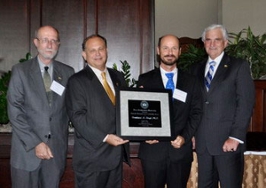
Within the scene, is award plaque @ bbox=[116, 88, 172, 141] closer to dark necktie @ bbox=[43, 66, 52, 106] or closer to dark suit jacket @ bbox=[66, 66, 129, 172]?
dark suit jacket @ bbox=[66, 66, 129, 172]

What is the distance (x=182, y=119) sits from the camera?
2803 millimetres

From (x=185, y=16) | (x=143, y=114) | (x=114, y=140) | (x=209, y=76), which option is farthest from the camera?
(x=185, y=16)

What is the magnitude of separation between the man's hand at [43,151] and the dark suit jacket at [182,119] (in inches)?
25.1

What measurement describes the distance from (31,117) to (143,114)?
2.49 feet

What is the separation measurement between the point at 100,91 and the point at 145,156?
55 cm

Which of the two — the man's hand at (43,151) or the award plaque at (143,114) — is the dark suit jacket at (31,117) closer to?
the man's hand at (43,151)

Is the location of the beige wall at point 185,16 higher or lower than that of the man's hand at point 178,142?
higher

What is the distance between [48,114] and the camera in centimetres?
274

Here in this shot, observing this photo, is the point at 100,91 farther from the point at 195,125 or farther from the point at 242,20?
the point at 242,20

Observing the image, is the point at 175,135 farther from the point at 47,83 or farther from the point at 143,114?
the point at 47,83

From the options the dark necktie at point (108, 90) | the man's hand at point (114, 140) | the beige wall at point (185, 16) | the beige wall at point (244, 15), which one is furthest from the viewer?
the beige wall at point (185, 16)

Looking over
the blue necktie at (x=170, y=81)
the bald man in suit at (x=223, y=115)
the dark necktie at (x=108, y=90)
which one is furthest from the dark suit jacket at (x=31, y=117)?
the bald man in suit at (x=223, y=115)

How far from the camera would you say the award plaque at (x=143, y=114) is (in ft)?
8.64

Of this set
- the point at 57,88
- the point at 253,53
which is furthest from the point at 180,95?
the point at 253,53
